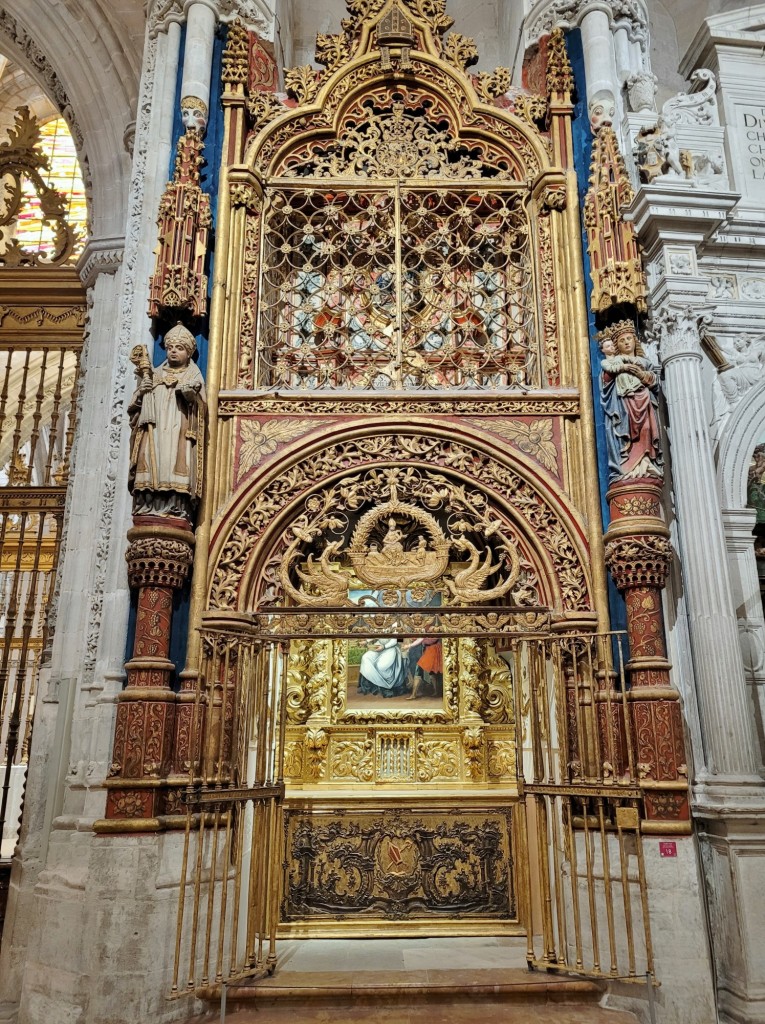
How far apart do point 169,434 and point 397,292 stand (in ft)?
8.36

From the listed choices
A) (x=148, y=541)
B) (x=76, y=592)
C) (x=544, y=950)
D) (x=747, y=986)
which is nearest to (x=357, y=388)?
(x=148, y=541)

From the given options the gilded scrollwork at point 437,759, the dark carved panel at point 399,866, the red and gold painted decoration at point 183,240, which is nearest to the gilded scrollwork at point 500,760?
the gilded scrollwork at point 437,759

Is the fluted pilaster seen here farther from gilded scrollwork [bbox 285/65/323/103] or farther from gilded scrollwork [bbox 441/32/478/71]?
gilded scrollwork [bbox 285/65/323/103]

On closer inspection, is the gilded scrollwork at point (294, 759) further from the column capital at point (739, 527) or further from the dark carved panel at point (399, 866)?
the column capital at point (739, 527)

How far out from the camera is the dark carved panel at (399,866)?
736 cm

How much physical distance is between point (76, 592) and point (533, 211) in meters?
5.80

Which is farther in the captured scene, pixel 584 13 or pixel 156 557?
pixel 584 13

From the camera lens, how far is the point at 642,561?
241 inches

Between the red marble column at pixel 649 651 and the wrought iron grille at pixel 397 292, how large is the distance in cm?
160

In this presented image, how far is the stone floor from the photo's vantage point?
5375 millimetres

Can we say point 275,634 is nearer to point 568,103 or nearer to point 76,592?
point 76,592

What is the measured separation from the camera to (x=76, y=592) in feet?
26.5

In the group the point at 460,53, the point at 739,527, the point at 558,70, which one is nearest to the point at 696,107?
the point at 558,70

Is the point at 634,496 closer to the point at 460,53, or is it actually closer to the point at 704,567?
the point at 704,567
